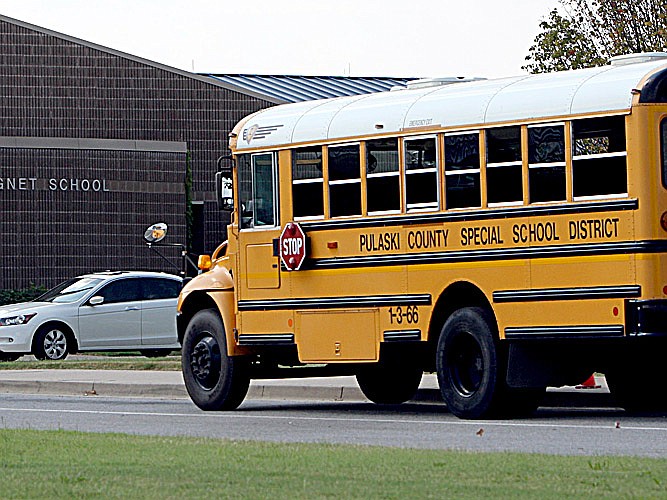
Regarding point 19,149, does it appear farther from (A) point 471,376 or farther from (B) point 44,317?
(A) point 471,376

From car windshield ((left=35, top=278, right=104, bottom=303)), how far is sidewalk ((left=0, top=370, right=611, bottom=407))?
Answer: 3626 millimetres

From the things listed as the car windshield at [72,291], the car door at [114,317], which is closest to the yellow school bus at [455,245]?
the car door at [114,317]

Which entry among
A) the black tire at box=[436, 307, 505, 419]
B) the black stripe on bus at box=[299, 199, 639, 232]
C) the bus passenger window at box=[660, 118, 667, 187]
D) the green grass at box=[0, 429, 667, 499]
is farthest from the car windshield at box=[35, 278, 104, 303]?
the green grass at box=[0, 429, 667, 499]

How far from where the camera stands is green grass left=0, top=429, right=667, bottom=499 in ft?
29.2

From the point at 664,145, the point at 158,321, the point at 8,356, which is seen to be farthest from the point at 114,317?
the point at 664,145

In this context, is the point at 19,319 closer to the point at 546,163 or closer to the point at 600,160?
the point at 546,163

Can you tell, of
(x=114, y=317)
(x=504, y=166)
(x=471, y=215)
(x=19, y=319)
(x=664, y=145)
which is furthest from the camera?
(x=114, y=317)

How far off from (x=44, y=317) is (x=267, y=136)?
10485 millimetres

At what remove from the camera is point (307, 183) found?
650 inches

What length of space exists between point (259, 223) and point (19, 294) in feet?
77.2

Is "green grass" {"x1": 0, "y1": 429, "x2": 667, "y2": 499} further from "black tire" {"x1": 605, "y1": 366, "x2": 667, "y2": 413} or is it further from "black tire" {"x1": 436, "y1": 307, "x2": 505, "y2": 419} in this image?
"black tire" {"x1": 605, "y1": 366, "x2": 667, "y2": 413}

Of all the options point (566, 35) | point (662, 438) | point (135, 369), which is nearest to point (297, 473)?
point (662, 438)

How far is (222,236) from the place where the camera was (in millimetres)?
46969

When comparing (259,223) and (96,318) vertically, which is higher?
(259,223)
